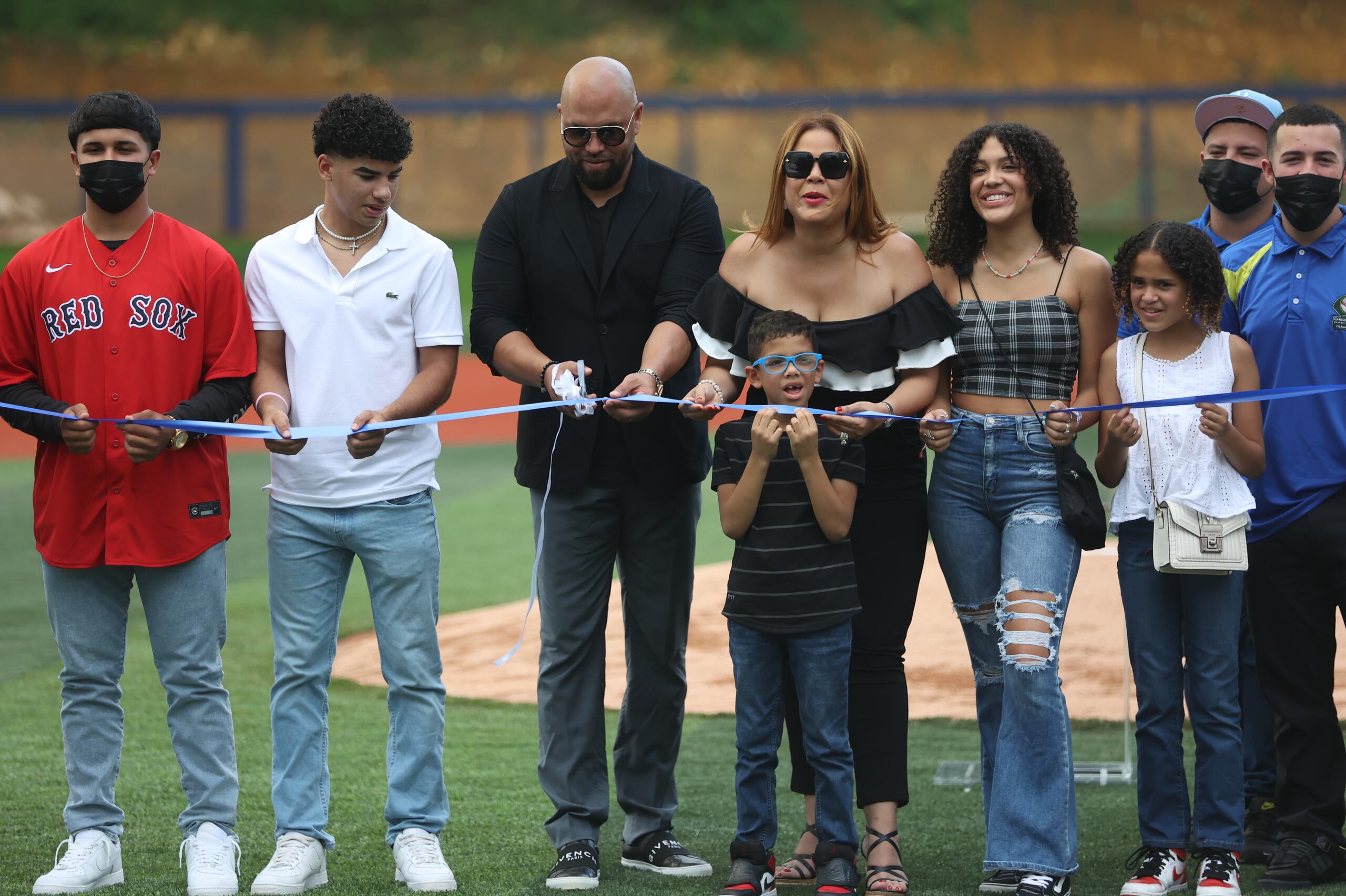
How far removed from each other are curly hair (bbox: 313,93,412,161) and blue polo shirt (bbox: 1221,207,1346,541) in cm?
243

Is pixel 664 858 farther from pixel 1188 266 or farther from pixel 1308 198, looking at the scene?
pixel 1308 198

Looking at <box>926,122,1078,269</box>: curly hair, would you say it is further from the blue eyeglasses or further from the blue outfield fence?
the blue outfield fence

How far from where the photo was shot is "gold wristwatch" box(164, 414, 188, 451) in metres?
3.92

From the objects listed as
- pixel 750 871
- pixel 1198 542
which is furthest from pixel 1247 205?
pixel 750 871

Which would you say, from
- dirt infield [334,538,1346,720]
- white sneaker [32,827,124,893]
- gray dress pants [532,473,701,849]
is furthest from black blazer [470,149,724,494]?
dirt infield [334,538,1346,720]

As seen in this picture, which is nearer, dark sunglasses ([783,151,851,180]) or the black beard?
dark sunglasses ([783,151,851,180])

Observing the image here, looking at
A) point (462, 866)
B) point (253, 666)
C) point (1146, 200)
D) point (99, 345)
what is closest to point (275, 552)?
point (99, 345)

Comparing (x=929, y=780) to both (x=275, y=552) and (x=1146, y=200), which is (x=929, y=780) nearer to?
(x=275, y=552)

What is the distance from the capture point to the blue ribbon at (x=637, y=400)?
150 inches

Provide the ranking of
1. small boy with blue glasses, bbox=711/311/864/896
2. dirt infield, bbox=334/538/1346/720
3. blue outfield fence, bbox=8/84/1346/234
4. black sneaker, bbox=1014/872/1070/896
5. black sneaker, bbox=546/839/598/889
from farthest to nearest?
blue outfield fence, bbox=8/84/1346/234 → dirt infield, bbox=334/538/1346/720 → black sneaker, bbox=546/839/598/889 → small boy with blue glasses, bbox=711/311/864/896 → black sneaker, bbox=1014/872/1070/896

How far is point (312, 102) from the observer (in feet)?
103

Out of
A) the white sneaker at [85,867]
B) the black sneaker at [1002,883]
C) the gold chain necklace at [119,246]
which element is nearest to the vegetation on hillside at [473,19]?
the gold chain necklace at [119,246]

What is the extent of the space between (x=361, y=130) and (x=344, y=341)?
0.58 metres

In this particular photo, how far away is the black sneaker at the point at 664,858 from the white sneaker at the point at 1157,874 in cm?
121
